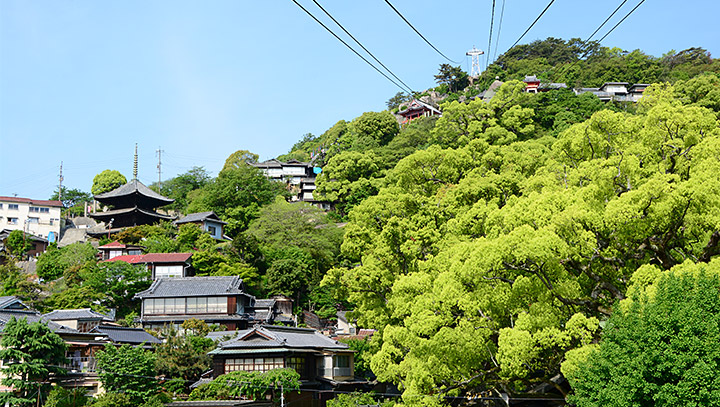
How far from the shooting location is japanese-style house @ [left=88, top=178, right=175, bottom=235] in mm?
50094

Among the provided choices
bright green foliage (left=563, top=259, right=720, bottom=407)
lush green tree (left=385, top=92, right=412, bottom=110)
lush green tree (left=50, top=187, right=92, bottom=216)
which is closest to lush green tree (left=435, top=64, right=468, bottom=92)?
lush green tree (left=385, top=92, right=412, bottom=110)

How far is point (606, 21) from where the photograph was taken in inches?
348

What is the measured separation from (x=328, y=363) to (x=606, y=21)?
69.4 ft

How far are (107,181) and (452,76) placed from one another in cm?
4288

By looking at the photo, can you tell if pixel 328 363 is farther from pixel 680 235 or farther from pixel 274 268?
pixel 680 235

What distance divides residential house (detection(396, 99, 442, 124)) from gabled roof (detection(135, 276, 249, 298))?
36091mm

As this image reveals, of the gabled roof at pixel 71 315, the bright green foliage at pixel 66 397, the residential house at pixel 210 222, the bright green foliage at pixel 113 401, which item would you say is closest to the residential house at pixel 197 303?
the gabled roof at pixel 71 315

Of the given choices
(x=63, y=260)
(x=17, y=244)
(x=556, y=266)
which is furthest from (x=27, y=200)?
(x=556, y=266)

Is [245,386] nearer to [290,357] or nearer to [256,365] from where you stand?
[256,365]

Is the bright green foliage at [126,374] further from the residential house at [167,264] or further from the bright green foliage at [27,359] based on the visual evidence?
the residential house at [167,264]

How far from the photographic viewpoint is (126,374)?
69.8ft

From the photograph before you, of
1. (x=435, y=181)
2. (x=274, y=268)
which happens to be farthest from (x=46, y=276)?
(x=435, y=181)

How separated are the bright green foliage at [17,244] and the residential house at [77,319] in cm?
2024

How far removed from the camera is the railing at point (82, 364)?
944 inches
